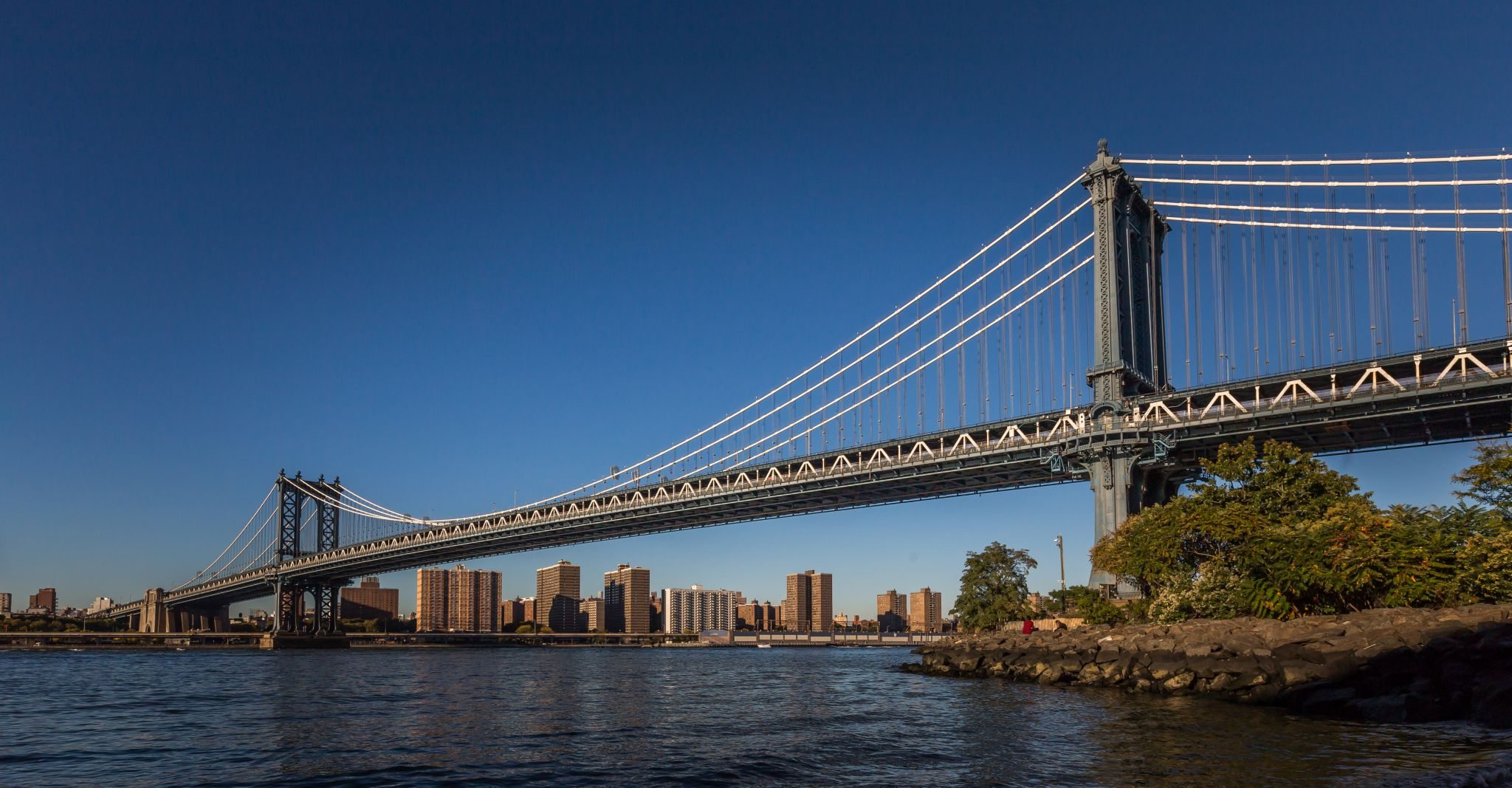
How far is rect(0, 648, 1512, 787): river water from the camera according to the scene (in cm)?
1805

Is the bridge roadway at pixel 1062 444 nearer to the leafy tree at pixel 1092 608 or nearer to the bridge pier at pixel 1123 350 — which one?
the bridge pier at pixel 1123 350

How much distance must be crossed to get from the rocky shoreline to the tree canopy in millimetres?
2203

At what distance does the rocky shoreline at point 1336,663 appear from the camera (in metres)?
22.4

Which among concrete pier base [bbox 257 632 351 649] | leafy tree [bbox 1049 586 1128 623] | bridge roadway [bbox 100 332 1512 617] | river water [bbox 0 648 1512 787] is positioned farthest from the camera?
concrete pier base [bbox 257 632 351 649]

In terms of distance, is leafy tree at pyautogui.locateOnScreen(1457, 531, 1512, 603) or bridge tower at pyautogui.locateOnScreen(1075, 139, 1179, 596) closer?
leafy tree at pyautogui.locateOnScreen(1457, 531, 1512, 603)

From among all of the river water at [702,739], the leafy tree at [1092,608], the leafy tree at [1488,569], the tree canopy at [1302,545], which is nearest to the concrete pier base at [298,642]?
the river water at [702,739]

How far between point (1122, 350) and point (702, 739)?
35119mm

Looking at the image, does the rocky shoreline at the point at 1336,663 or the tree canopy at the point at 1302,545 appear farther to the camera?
the tree canopy at the point at 1302,545

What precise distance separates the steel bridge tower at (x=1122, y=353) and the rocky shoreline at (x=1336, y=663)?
1331cm

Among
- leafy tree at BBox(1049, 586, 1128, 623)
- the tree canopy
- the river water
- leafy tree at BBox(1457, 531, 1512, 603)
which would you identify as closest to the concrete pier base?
the river water

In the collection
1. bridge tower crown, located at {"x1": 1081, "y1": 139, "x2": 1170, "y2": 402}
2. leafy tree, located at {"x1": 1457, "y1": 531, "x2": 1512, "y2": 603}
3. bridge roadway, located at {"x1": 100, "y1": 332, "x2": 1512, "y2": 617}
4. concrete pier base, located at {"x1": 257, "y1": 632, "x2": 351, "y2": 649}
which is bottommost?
concrete pier base, located at {"x1": 257, "y1": 632, "x2": 351, "y2": 649}

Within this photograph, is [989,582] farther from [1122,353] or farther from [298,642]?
[298,642]

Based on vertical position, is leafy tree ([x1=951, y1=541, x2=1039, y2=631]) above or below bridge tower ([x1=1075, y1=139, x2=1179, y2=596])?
below

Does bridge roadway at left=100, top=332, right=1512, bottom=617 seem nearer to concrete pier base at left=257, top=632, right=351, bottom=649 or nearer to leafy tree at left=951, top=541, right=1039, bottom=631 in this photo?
leafy tree at left=951, top=541, right=1039, bottom=631
